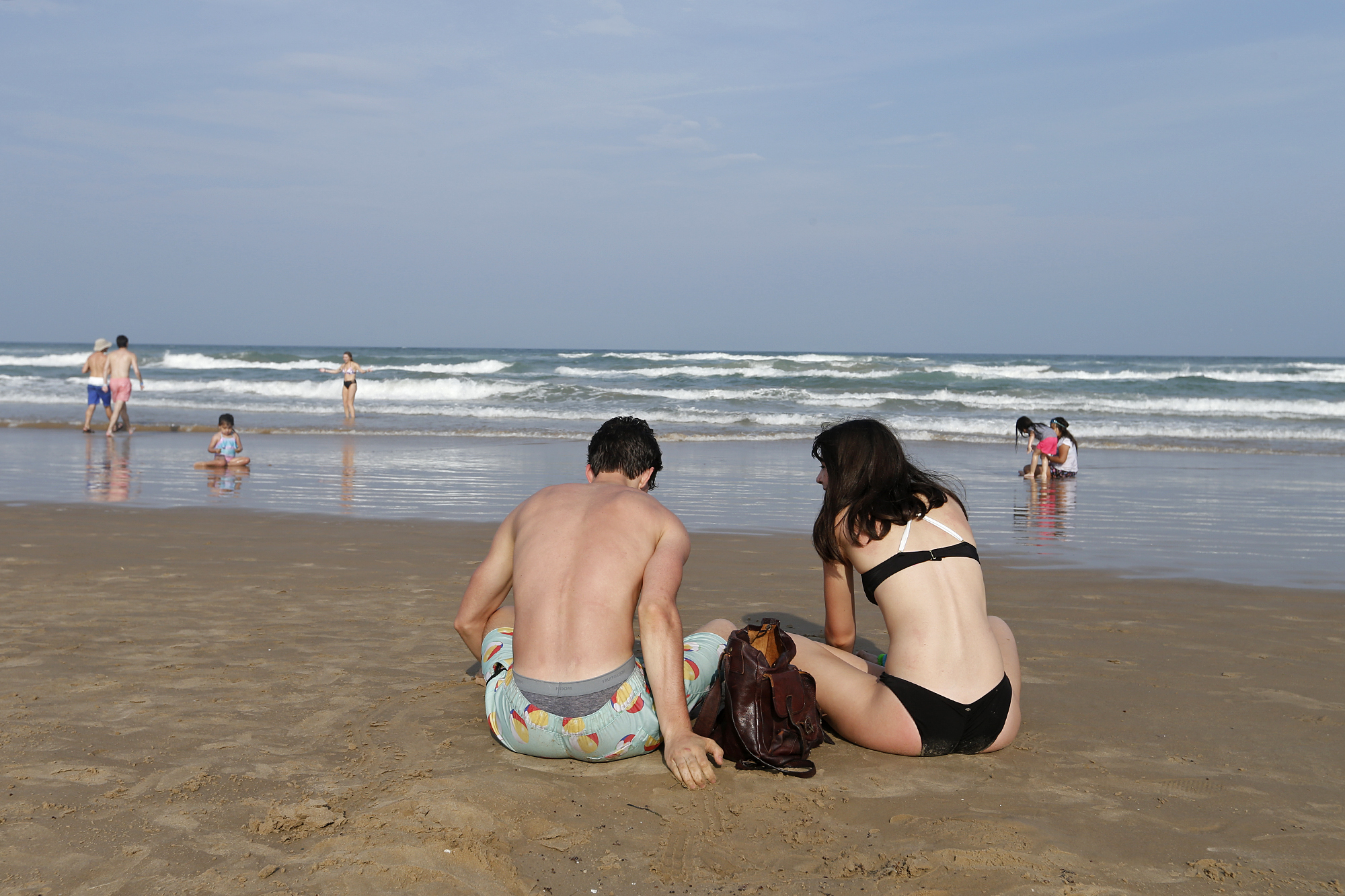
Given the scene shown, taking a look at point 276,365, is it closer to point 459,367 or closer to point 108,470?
point 459,367

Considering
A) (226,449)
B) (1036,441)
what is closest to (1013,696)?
(1036,441)

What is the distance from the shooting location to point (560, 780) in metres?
3.07

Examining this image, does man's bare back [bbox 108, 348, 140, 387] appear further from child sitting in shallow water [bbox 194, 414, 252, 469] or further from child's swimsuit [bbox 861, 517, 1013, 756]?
child's swimsuit [bbox 861, 517, 1013, 756]

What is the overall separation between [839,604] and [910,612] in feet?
1.33

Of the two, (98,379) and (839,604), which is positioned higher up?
(98,379)

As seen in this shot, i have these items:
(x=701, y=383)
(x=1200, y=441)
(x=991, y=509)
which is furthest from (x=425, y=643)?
(x=701, y=383)

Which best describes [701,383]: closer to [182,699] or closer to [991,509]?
[991,509]

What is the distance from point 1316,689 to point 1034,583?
6.74ft

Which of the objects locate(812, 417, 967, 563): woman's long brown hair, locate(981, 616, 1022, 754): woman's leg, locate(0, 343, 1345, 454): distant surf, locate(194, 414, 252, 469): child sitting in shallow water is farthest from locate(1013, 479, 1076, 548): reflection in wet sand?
locate(194, 414, 252, 469): child sitting in shallow water

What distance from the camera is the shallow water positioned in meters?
7.26

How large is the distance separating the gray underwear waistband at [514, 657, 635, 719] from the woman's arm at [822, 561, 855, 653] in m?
0.85

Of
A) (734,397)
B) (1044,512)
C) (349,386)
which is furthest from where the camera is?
(734,397)

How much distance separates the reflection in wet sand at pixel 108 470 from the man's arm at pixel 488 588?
6681mm

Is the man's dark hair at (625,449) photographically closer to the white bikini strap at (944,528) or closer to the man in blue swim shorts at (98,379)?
the white bikini strap at (944,528)
